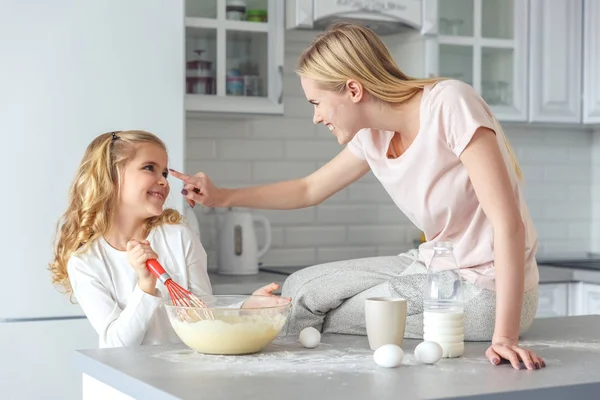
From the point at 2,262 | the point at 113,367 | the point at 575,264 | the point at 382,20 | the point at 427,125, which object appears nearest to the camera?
the point at 113,367

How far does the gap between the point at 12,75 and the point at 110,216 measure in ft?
2.03

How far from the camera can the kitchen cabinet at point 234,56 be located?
3.31 m

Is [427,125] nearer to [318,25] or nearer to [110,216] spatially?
[110,216]

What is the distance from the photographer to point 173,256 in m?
2.39

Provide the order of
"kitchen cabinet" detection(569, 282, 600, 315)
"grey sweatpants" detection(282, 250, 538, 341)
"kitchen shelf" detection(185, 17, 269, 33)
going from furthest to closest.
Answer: "kitchen cabinet" detection(569, 282, 600, 315) < "kitchen shelf" detection(185, 17, 269, 33) < "grey sweatpants" detection(282, 250, 538, 341)

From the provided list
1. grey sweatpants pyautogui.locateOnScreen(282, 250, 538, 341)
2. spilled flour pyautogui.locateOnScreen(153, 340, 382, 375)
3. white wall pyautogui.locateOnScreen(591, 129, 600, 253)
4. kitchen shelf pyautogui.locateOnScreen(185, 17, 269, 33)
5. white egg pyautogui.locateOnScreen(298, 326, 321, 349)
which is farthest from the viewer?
white wall pyautogui.locateOnScreen(591, 129, 600, 253)

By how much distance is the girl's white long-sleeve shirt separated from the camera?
2.13 m

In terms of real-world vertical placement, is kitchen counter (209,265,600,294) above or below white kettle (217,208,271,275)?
below

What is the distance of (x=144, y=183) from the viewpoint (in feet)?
7.82

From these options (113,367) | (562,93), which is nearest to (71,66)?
(113,367)

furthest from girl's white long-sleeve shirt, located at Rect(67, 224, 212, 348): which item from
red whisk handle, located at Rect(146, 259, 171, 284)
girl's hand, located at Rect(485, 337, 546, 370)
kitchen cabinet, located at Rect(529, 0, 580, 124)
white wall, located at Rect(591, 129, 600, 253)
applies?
white wall, located at Rect(591, 129, 600, 253)

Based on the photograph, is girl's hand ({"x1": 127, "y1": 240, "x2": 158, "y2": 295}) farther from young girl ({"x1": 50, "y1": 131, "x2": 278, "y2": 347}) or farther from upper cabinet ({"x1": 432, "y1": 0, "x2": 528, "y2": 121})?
upper cabinet ({"x1": 432, "y1": 0, "x2": 528, "y2": 121})

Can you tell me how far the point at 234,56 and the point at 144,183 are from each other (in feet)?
3.61

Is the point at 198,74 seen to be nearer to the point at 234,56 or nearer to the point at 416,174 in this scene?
the point at 234,56
